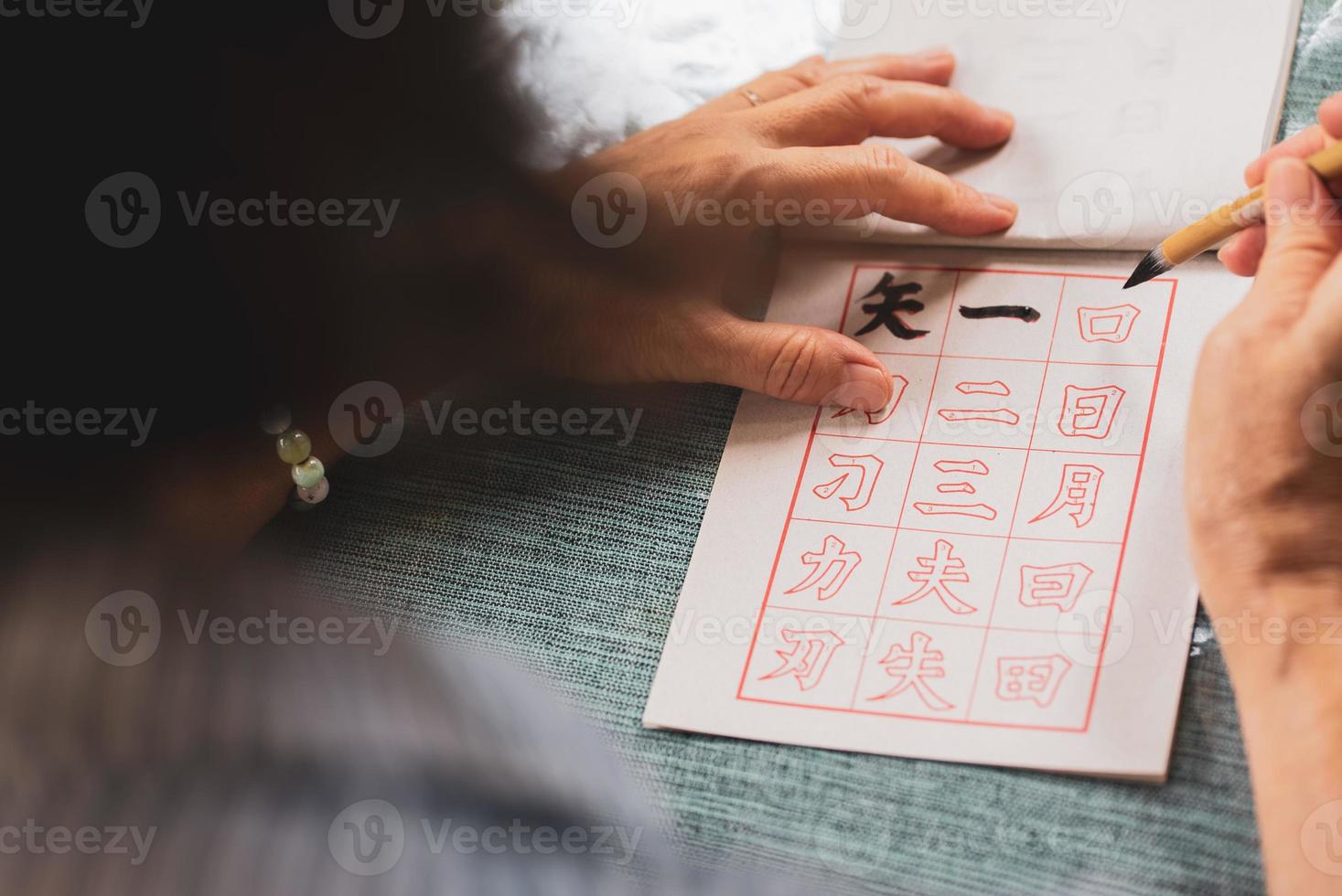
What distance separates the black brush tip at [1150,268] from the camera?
53 centimetres

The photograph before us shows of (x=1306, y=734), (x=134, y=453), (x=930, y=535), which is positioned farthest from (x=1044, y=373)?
(x=134, y=453)

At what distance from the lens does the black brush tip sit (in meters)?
0.53

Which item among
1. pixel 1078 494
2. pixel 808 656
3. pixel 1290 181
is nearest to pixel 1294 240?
pixel 1290 181

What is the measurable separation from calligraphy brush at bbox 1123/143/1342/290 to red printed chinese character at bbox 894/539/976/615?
0.55ft

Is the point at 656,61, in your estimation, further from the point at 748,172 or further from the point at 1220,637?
the point at 1220,637

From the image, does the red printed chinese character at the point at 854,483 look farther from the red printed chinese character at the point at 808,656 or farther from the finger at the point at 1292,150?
the finger at the point at 1292,150

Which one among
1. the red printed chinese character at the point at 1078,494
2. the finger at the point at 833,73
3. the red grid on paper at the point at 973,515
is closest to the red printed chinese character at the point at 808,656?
the red grid on paper at the point at 973,515

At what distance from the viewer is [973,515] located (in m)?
0.51

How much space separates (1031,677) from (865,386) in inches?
6.5

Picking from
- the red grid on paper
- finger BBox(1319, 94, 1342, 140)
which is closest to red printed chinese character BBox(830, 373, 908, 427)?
the red grid on paper

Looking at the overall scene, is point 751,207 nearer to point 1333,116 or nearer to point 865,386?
point 865,386

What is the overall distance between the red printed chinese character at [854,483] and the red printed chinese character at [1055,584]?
82 millimetres

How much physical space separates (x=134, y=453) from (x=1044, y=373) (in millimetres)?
462

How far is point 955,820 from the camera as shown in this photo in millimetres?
442
